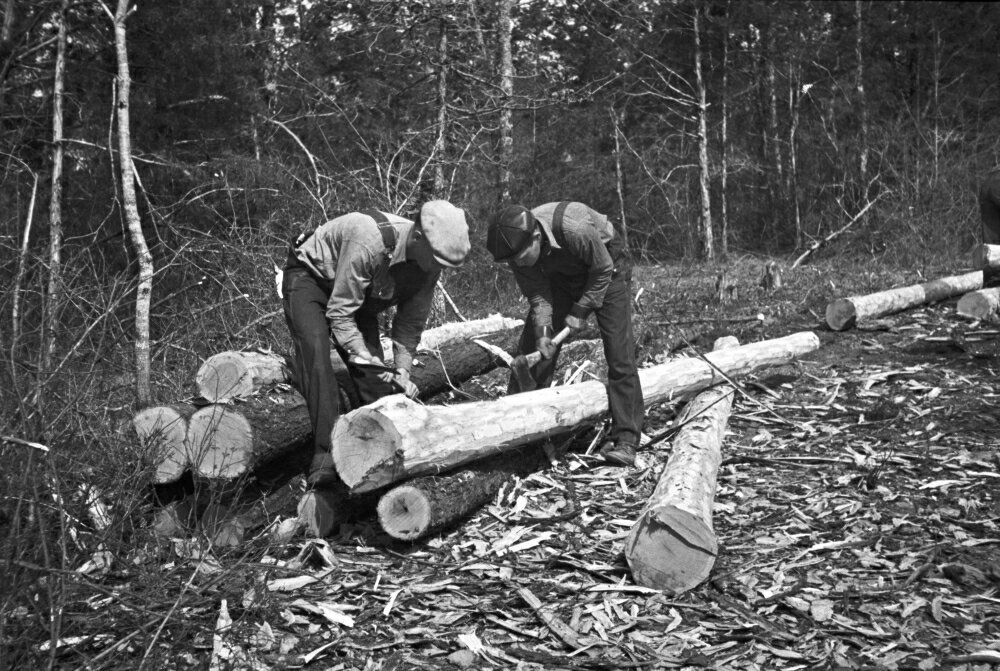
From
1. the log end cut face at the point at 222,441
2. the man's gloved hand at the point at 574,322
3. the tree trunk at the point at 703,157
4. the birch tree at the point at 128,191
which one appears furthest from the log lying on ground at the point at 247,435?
the tree trunk at the point at 703,157

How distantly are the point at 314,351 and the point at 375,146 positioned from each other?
911 cm

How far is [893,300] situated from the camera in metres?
9.80

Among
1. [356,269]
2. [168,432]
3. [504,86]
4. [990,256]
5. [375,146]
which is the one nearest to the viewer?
[168,432]

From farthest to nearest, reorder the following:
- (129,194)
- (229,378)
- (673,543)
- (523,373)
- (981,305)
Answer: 1. (981,305)
2. (129,194)
3. (523,373)
4. (229,378)
5. (673,543)

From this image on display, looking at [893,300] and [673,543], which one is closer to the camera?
[673,543]

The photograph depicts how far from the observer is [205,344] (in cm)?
772

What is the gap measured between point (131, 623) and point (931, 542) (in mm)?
3757

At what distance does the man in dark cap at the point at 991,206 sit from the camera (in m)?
10.2

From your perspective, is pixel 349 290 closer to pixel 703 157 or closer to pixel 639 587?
pixel 639 587

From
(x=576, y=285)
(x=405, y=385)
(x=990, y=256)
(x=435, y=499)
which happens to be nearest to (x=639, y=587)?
(x=435, y=499)

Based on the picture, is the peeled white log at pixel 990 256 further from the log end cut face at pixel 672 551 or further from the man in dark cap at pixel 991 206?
the log end cut face at pixel 672 551

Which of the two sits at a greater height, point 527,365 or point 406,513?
point 527,365

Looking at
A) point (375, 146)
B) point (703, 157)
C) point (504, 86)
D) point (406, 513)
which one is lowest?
point (406, 513)

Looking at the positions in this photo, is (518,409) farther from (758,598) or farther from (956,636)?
(956,636)
